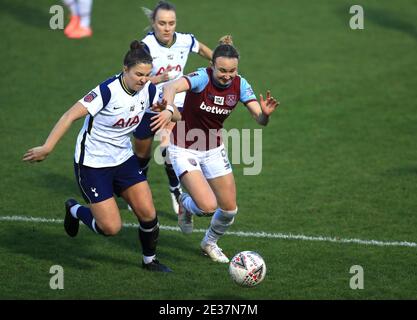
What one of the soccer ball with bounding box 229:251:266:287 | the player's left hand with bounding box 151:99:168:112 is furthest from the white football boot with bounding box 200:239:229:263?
the player's left hand with bounding box 151:99:168:112

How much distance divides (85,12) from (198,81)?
12.4 meters

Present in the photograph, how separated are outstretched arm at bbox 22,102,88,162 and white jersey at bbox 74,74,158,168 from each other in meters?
0.15

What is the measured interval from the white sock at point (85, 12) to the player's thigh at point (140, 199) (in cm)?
1236

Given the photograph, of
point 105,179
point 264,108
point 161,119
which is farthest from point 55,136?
point 264,108

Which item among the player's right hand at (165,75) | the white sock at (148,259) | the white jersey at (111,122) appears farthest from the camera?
the player's right hand at (165,75)

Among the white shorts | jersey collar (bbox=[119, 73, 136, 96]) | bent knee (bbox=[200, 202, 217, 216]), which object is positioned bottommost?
bent knee (bbox=[200, 202, 217, 216])

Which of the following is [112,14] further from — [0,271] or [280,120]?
[0,271]

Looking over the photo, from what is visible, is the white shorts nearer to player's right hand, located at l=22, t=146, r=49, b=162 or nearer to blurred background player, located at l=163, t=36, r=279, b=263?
blurred background player, located at l=163, t=36, r=279, b=263

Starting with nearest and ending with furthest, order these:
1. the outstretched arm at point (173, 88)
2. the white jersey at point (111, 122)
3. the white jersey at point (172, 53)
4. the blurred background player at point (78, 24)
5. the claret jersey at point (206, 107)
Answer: the white jersey at point (111, 122)
the outstretched arm at point (173, 88)
the claret jersey at point (206, 107)
the white jersey at point (172, 53)
the blurred background player at point (78, 24)

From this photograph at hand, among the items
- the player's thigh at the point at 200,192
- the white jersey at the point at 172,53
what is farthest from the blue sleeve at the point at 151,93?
the white jersey at the point at 172,53

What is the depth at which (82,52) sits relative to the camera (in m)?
21.6

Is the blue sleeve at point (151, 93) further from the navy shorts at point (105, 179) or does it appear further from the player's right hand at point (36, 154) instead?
the player's right hand at point (36, 154)

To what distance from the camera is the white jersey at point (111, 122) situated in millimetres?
9578

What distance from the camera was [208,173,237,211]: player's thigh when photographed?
1055cm
